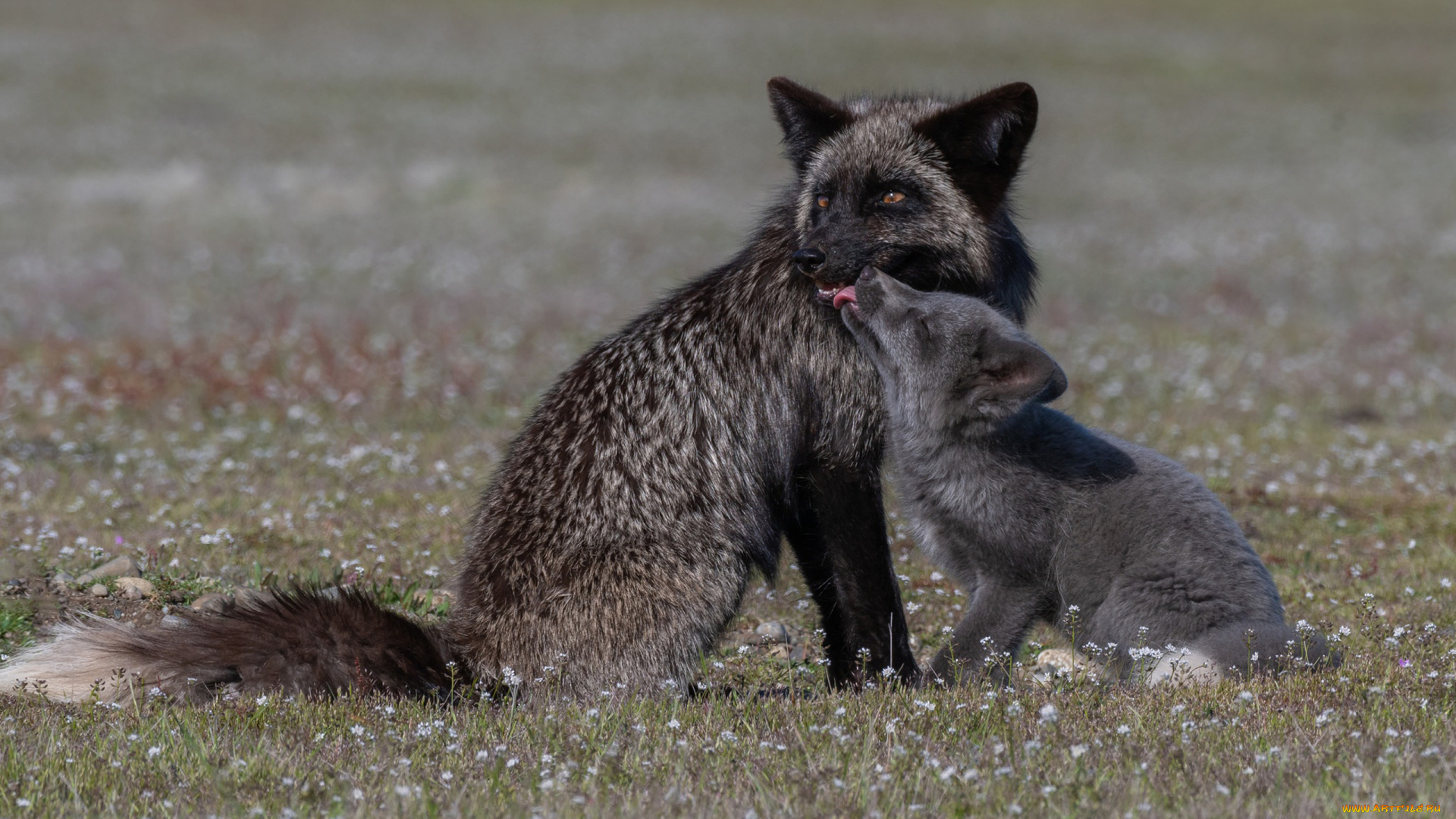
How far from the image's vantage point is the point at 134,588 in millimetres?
6699

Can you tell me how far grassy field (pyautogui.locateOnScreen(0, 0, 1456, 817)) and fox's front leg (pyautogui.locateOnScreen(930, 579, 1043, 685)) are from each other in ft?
0.90

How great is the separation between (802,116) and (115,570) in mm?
4291

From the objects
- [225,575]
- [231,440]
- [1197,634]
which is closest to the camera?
[1197,634]

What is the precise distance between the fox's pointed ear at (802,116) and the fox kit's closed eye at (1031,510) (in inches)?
34.2

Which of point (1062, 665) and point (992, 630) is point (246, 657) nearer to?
point (992, 630)

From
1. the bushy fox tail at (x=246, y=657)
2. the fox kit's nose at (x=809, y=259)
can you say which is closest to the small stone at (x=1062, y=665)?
the fox kit's nose at (x=809, y=259)

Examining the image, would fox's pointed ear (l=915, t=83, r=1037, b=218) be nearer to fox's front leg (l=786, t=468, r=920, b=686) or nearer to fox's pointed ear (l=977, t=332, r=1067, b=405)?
fox's pointed ear (l=977, t=332, r=1067, b=405)

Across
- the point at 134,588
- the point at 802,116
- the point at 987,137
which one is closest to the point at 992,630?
the point at 987,137

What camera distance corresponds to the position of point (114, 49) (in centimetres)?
4719

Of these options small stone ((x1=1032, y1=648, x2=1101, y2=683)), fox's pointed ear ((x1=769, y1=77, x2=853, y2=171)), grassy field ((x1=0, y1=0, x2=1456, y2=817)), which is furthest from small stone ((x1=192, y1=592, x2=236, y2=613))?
small stone ((x1=1032, y1=648, x2=1101, y2=683))

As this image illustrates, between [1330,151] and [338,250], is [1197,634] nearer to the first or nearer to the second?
[338,250]

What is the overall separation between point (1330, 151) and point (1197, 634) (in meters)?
36.6

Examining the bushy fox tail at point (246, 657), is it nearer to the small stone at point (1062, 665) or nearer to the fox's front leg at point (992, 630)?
the fox's front leg at point (992, 630)

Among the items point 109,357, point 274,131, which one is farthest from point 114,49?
point 109,357
